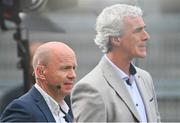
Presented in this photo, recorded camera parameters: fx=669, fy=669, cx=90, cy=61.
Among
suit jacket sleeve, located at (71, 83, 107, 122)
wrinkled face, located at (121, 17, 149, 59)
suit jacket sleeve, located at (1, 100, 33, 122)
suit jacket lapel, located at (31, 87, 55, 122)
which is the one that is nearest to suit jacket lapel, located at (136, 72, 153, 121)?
wrinkled face, located at (121, 17, 149, 59)

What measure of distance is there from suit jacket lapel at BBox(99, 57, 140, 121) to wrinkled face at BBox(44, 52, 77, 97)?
1.11 ft

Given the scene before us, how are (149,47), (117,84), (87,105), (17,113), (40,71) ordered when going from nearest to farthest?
(17,113) → (40,71) → (87,105) → (117,84) → (149,47)

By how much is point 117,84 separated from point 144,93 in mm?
149

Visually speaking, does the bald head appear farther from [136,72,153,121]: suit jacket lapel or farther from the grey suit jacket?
[136,72,153,121]: suit jacket lapel

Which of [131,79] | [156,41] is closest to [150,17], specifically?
[156,41]

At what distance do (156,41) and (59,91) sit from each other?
543 centimetres

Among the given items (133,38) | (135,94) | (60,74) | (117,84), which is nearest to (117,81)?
(117,84)

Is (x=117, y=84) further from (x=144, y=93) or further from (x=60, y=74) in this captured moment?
(x=60, y=74)

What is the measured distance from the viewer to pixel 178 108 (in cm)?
785

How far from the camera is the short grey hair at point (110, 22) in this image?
306cm

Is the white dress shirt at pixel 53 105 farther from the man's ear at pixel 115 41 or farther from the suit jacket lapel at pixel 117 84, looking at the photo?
the man's ear at pixel 115 41

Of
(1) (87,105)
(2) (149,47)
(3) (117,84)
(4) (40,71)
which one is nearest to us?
(4) (40,71)

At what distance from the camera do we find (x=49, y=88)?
2631mm

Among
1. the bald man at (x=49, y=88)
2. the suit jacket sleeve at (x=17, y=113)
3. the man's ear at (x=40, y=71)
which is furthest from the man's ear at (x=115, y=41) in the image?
the suit jacket sleeve at (x=17, y=113)
